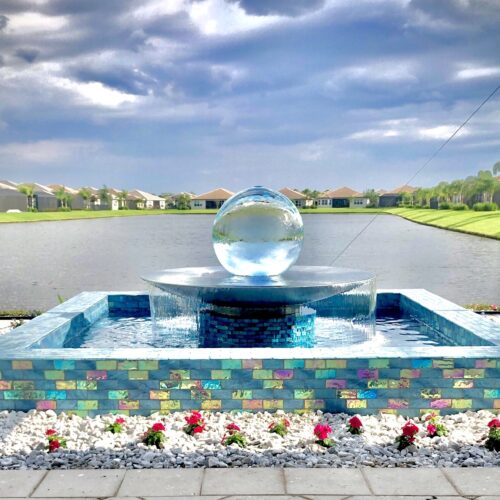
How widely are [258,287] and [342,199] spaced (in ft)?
448

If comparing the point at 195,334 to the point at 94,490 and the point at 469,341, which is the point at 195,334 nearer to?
the point at 469,341

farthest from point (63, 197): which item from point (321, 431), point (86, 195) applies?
point (321, 431)

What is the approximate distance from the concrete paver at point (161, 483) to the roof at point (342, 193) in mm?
135632

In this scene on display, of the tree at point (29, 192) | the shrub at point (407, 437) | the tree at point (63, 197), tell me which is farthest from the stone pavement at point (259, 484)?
the tree at point (63, 197)

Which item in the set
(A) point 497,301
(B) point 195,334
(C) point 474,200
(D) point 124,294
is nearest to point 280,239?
(B) point 195,334

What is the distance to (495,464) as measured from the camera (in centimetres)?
498

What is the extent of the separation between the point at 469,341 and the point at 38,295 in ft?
38.8

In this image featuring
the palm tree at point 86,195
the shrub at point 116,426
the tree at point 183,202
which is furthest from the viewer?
the tree at point 183,202

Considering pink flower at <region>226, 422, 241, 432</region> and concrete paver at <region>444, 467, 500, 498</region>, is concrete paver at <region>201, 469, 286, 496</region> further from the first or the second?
concrete paver at <region>444, 467, 500, 498</region>

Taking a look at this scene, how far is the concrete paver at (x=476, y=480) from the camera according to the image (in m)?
4.45

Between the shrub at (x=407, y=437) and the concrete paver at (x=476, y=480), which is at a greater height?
the shrub at (x=407, y=437)

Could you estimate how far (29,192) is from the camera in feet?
356

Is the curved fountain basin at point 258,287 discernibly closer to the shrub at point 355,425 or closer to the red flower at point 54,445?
the shrub at point 355,425

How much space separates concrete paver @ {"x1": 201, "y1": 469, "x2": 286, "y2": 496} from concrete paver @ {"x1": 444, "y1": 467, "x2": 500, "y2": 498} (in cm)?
134
